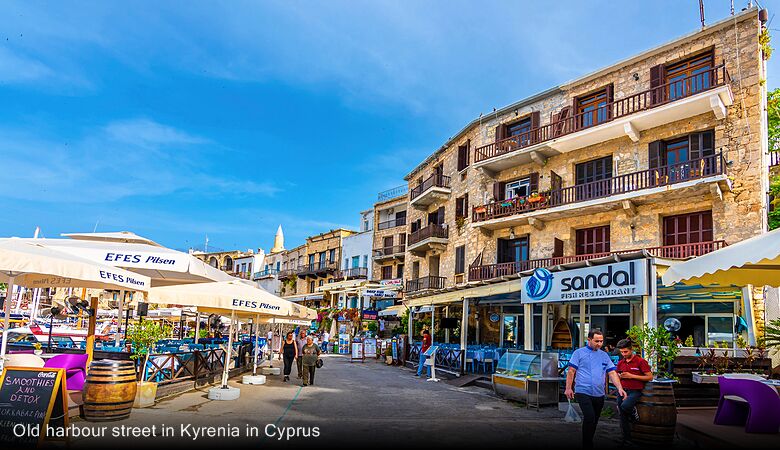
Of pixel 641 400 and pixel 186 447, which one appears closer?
pixel 186 447

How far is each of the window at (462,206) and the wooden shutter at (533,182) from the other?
477cm

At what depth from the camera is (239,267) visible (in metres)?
74.9

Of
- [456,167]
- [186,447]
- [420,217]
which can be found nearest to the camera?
[186,447]

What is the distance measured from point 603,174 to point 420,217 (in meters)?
15.5

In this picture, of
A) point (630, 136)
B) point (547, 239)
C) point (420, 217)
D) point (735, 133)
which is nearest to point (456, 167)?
point (420, 217)

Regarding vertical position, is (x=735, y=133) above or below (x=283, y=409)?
above

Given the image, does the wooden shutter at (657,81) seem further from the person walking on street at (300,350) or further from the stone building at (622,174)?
the person walking on street at (300,350)

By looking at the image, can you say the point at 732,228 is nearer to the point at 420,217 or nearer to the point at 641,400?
the point at 641,400

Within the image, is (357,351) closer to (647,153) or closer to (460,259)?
(460,259)

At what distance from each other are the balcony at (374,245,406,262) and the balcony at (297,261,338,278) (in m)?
8.25

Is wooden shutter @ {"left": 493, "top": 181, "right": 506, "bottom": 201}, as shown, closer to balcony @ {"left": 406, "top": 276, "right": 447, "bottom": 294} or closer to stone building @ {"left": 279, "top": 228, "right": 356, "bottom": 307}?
balcony @ {"left": 406, "top": 276, "right": 447, "bottom": 294}

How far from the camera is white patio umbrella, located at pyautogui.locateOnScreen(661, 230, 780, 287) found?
23.4 ft

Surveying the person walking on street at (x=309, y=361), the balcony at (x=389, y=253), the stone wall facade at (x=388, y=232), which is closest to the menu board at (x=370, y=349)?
the balcony at (x=389, y=253)

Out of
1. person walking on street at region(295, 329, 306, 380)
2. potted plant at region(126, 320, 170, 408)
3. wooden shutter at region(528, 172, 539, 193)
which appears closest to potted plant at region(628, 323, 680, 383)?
potted plant at region(126, 320, 170, 408)
